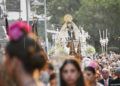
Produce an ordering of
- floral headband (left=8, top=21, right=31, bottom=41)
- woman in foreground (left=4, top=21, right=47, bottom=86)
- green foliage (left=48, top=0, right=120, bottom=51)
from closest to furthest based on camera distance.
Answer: woman in foreground (left=4, top=21, right=47, bottom=86) → floral headband (left=8, top=21, right=31, bottom=41) → green foliage (left=48, top=0, right=120, bottom=51)

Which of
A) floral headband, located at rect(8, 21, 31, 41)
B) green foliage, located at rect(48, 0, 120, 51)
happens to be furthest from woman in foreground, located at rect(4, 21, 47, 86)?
green foliage, located at rect(48, 0, 120, 51)

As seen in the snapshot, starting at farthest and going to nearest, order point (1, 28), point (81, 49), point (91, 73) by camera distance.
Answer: point (1, 28), point (81, 49), point (91, 73)

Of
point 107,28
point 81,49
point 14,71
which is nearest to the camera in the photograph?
point 14,71

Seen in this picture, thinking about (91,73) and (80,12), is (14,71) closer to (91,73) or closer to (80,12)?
(91,73)

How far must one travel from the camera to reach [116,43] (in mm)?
69812

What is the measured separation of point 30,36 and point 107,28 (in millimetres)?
60697

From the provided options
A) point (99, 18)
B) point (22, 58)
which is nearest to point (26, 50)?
point (22, 58)

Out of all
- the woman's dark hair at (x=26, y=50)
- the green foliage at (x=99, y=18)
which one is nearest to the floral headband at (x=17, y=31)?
the woman's dark hair at (x=26, y=50)

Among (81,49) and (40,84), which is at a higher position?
(40,84)

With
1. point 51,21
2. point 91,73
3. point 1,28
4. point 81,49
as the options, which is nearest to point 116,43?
point 51,21

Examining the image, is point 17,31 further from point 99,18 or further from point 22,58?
point 99,18

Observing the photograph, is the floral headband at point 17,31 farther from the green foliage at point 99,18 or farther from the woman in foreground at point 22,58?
the green foliage at point 99,18

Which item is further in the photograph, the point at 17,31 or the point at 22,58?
the point at 17,31

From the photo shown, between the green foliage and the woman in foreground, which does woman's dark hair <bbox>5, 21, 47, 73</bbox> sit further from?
the green foliage
